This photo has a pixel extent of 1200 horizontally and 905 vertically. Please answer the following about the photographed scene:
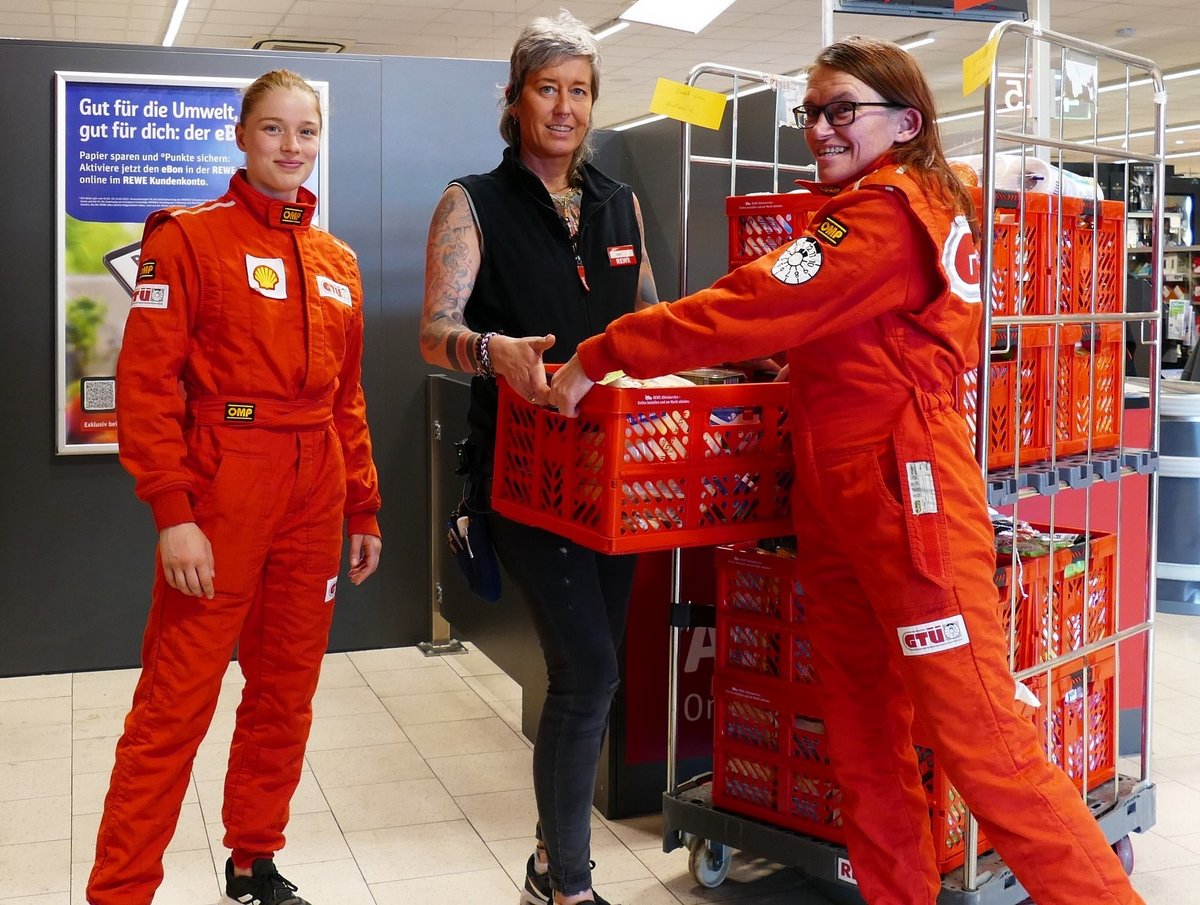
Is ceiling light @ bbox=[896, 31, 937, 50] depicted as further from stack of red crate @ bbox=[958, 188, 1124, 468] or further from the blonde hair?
the blonde hair

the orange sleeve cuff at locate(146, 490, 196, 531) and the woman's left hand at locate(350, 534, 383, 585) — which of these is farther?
the woman's left hand at locate(350, 534, 383, 585)

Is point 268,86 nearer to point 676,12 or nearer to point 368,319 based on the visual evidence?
point 676,12

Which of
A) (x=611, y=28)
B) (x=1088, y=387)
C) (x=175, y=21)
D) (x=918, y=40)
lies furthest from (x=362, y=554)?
(x=918, y=40)

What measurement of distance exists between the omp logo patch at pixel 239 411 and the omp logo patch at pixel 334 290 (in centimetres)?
29

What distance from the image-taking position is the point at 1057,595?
2.82 m

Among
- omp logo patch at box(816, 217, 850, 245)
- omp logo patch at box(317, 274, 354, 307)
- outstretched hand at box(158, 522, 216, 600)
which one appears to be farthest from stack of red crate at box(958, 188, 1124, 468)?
outstretched hand at box(158, 522, 216, 600)

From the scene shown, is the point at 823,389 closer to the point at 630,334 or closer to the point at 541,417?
the point at 630,334

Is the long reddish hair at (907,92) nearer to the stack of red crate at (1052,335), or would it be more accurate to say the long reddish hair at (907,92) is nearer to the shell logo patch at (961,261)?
the shell logo patch at (961,261)

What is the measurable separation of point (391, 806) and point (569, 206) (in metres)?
1.82

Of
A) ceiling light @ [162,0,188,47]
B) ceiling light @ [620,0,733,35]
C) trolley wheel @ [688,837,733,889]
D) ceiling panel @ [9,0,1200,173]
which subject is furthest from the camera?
ceiling panel @ [9,0,1200,173]

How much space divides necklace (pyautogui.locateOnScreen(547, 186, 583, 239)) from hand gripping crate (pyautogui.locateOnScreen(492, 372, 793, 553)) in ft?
1.16

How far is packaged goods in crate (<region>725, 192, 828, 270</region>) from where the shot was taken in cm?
277

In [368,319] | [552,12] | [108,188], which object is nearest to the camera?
[108,188]

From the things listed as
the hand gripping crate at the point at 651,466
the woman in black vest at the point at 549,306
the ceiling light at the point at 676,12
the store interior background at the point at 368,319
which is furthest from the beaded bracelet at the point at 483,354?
the store interior background at the point at 368,319
